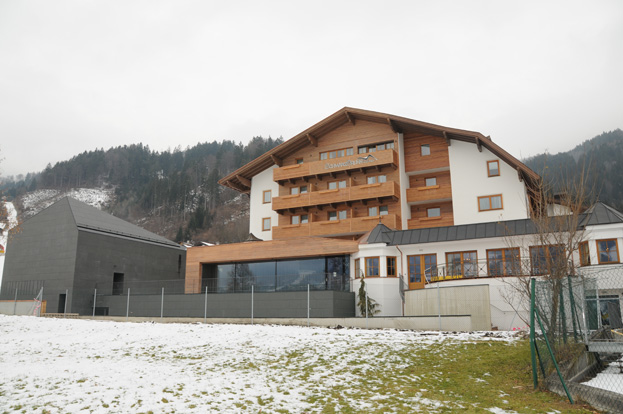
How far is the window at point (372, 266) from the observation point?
2895cm

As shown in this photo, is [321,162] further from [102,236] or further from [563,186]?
[563,186]

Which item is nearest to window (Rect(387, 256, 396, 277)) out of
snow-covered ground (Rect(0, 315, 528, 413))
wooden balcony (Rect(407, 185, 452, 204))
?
wooden balcony (Rect(407, 185, 452, 204))

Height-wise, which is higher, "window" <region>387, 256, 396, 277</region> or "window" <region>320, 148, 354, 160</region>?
"window" <region>320, 148, 354, 160</region>

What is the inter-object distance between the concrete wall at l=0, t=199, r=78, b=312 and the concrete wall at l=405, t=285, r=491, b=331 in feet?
78.3

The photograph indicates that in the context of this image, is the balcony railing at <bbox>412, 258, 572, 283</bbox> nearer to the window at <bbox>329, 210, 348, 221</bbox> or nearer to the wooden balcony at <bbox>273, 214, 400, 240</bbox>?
the wooden balcony at <bbox>273, 214, 400, 240</bbox>

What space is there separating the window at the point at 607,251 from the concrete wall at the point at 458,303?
6.79 m

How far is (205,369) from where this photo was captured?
13000 millimetres

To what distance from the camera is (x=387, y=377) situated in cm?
Answer: 1182

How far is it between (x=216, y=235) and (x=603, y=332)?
9902 cm

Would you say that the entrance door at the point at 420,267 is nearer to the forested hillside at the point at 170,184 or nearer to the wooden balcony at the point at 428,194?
the wooden balcony at the point at 428,194

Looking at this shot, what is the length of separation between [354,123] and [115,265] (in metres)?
21.1

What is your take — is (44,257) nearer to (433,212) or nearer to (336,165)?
(336,165)

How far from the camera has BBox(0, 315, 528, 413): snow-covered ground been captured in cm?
976

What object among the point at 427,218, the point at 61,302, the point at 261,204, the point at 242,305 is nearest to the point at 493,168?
the point at 427,218
